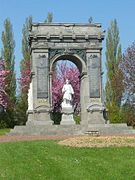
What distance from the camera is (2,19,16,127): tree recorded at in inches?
2066

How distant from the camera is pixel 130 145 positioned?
19.4 m

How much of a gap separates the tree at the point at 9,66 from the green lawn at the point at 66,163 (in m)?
33.5

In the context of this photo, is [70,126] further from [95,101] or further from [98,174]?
[98,174]

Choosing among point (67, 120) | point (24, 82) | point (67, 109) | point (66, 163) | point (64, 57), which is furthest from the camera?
point (24, 82)

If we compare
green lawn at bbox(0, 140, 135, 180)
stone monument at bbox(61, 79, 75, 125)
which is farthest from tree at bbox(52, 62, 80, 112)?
green lawn at bbox(0, 140, 135, 180)

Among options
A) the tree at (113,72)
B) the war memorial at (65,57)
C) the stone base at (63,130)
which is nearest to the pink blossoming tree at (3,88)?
the tree at (113,72)

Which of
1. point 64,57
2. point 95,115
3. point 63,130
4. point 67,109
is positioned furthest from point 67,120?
point 64,57

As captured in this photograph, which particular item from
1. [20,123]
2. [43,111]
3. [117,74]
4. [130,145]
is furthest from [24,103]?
[130,145]

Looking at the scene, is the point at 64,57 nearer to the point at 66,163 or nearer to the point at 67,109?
the point at 67,109

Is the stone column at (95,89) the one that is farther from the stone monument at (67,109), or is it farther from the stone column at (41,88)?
the stone column at (41,88)

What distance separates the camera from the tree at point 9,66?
172ft

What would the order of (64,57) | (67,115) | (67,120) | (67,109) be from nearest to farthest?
(67,120) < (67,115) < (67,109) < (64,57)

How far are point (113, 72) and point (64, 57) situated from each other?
18.7m

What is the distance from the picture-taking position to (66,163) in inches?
577
